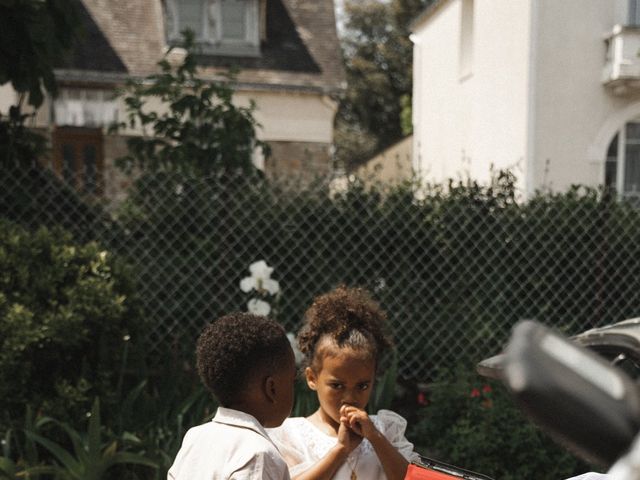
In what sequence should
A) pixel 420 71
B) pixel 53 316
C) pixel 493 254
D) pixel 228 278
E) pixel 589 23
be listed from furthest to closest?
pixel 420 71 → pixel 589 23 → pixel 493 254 → pixel 228 278 → pixel 53 316

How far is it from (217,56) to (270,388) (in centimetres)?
1404

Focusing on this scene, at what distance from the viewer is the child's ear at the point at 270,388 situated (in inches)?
84.8

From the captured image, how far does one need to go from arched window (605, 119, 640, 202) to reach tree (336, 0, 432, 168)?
18.2 metres

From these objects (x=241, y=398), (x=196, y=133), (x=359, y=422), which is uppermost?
(x=196, y=133)

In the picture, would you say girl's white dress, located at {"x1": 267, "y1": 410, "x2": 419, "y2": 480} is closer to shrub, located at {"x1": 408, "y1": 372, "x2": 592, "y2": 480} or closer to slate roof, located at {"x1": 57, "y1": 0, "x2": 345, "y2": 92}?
shrub, located at {"x1": 408, "y1": 372, "x2": 592, "y2": 480}

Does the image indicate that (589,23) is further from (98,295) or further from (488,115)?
(98,295)

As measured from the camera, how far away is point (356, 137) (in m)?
33.1

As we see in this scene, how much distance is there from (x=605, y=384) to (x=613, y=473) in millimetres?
99

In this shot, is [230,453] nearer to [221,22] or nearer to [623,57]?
[623,57]

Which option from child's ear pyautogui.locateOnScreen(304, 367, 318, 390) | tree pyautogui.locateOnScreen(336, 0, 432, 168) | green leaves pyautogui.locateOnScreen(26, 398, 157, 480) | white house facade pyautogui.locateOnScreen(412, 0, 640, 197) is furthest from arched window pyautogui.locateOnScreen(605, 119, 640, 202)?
tree pyautogui.locateOnScreen(336, 0, 432, 168)

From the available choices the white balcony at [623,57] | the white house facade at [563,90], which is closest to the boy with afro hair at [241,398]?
the white house facade at [563,90]

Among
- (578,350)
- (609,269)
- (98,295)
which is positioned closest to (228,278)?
(98,295)

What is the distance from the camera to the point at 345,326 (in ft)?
8.55

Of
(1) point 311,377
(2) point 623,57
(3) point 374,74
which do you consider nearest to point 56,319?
(1) point 311,377
